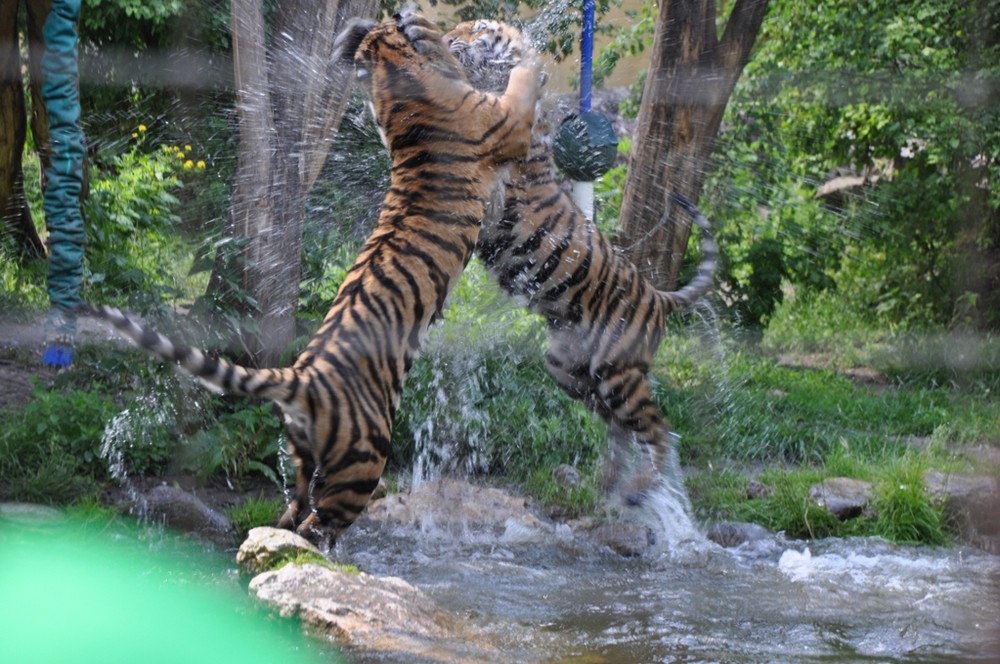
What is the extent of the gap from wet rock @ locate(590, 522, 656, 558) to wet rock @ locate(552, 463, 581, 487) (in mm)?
350

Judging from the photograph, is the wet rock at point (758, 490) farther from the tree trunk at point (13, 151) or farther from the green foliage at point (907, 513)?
the tree trunk at point (13, 151)

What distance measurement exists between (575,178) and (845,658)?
2.05 metres

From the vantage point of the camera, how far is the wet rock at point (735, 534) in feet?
13.0

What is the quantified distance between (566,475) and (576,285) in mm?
904

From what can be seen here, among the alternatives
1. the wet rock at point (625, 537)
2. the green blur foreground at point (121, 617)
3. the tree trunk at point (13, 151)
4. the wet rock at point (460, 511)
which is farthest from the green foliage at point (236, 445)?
the tree trunk at point (13, 151)

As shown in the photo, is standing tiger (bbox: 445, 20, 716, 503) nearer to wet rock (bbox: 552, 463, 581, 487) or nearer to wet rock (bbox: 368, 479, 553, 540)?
wet rock (bbox: 552, 463, 581, 487)

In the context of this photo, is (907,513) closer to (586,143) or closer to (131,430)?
(586,143)

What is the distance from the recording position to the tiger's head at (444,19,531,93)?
370 cm

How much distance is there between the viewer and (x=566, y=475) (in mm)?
4387

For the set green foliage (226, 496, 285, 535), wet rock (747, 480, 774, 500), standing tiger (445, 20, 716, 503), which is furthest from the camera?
wet rock (747, 480, 774, 500)

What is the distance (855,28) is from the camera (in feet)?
20.3

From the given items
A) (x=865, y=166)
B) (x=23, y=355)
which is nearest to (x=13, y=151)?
(x=23, y=355)

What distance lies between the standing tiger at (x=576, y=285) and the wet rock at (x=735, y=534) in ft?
0.94

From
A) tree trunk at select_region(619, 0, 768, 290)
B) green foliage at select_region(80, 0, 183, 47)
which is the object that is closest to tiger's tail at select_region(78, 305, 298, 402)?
tree trunk at select_region(619, 0, 768, 290)
